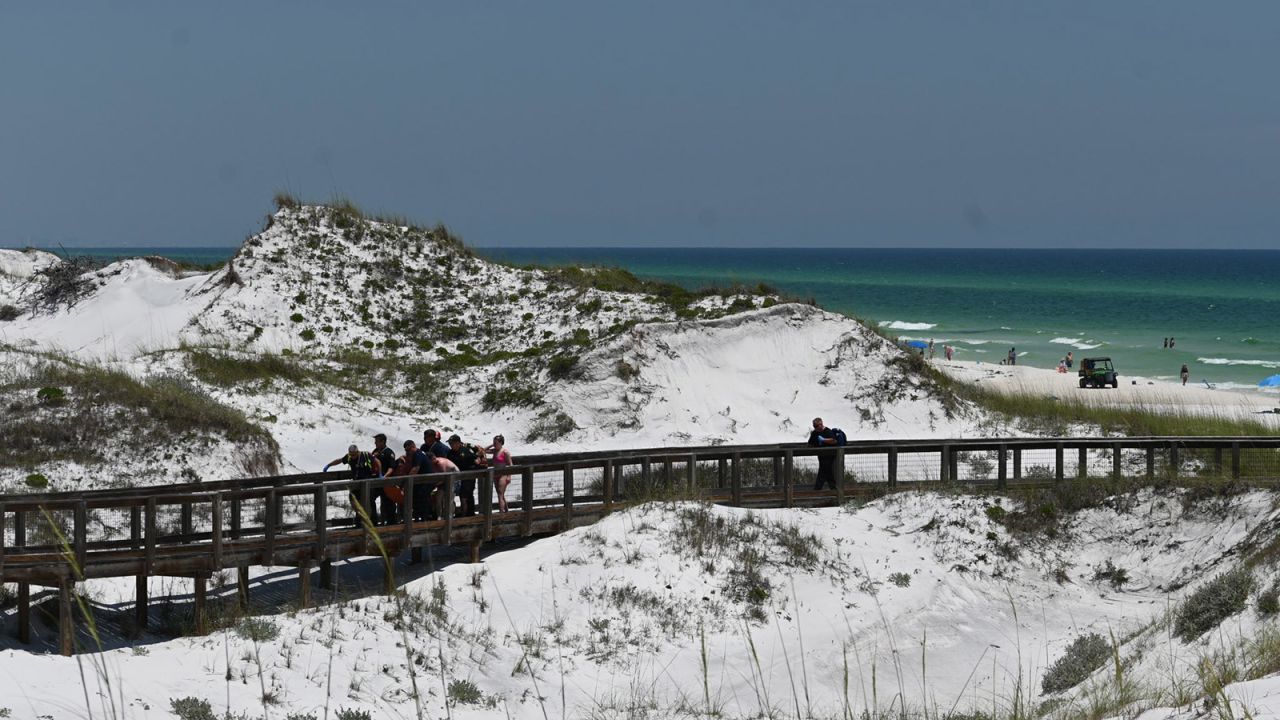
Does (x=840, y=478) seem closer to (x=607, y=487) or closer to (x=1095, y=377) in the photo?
(x=607, y=487)

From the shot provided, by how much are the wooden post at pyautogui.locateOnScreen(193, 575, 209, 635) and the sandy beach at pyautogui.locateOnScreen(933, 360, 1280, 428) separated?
30.9 meters

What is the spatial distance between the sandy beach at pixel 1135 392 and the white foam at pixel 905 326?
32889 mm

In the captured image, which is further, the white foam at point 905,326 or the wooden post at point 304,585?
the white foam at point 905,326

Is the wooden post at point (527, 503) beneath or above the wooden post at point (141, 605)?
above

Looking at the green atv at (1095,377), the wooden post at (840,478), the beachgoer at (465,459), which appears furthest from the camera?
the green atv at (1095,377)

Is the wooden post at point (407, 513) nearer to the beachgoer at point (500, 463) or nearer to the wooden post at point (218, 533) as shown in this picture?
the beachgoer at point (500, 463)

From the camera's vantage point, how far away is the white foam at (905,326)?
107 m

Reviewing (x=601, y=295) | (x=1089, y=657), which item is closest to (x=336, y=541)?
(x=1089, y=657)

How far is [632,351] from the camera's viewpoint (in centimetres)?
3888

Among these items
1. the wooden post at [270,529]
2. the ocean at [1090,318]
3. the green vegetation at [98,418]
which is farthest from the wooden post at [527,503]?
the ocean at [1090,318]

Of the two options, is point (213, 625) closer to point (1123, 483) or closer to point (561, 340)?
point (1123, 483)

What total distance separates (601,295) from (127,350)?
57.5 ft

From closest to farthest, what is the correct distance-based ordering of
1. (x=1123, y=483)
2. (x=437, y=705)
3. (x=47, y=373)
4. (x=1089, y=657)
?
(x=437, y=705) < (x=1089, y=657) < (x=1123, y=483) < (x=47, y=373)

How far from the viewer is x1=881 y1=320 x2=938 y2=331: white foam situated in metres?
107
